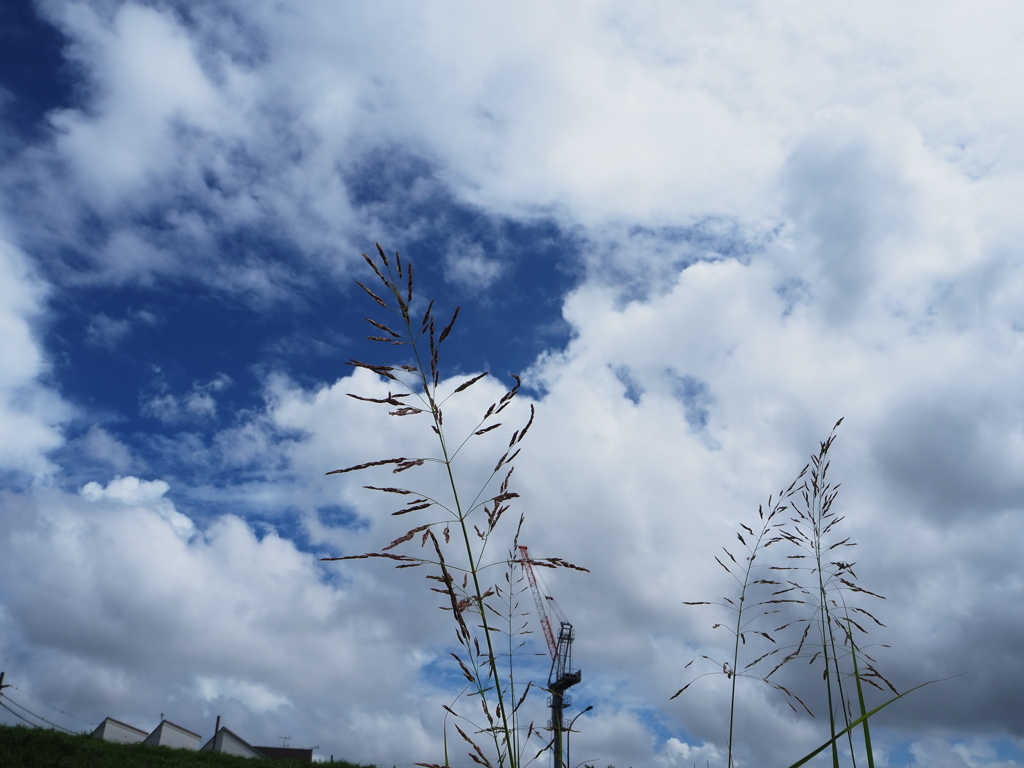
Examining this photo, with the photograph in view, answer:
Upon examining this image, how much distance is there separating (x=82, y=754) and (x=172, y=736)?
92.8 ft

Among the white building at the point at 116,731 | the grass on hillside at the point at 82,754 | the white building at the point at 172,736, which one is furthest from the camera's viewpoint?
the white building at the point at 172,736

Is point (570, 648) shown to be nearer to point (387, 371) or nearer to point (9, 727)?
point (9, 727)

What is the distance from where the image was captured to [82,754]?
20.9 m

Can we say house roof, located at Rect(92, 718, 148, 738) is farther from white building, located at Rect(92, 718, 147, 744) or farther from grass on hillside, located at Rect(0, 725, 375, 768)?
grass on hillside, located at Rect(0, 725, 375, 768)

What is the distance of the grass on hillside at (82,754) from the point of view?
62.8ft

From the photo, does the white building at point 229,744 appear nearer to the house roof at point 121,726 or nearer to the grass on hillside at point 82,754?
the house roof at point 121,726

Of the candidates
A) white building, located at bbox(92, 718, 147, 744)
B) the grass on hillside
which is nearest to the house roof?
white building, located at bbox(92, 718, 147, 744)

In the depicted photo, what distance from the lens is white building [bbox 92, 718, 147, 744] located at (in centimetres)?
4262

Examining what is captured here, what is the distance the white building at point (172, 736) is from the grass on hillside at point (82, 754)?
20679mm

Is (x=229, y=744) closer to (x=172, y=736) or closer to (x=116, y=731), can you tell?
(x=172, y=736)

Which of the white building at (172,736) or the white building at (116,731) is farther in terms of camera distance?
the white building at (172,736)

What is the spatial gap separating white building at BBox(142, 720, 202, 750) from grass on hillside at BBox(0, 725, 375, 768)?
20679mm

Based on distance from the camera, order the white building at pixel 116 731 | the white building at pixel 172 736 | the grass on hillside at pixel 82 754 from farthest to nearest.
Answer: the white building at pixel 172 736
the white building at pixel 116 731
the grass on hillside at pixel 82 754

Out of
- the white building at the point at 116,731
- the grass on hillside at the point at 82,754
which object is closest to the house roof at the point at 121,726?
the white building at the point at 116,731
